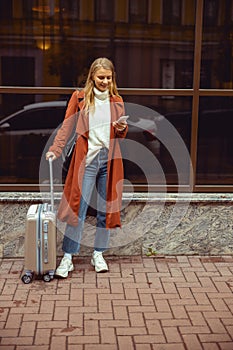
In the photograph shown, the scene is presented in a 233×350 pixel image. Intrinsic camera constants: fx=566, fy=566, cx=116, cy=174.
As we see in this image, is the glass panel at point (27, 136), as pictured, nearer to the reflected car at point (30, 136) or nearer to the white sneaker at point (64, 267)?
the reflected car at point (30, 136)

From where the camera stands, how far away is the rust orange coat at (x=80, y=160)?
504 centimetres

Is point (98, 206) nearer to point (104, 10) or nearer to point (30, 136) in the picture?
point (30, 136)

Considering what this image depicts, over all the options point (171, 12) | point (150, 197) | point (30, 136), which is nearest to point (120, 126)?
point (150, 197)

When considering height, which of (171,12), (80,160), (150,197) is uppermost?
(171,12)

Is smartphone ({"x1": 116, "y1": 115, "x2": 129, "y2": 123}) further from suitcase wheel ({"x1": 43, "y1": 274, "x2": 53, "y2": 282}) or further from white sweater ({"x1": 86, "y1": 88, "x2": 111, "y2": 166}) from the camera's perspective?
suitcase wheel ({"x1": 43, "y1": 274, "x2": 53, "y2": 282})

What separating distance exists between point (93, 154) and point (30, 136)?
2.71 ft

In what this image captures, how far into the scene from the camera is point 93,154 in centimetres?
507

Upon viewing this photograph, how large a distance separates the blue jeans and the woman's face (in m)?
0.56

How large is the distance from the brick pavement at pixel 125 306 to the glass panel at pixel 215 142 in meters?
0.83

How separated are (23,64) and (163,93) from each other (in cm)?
138

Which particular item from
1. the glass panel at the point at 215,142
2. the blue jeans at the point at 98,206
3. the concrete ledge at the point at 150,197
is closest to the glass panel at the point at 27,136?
the concrete ledge at the point at 150,197

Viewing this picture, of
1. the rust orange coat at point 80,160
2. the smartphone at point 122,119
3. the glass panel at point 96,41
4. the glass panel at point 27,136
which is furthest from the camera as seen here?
the glass panel at point 27,136

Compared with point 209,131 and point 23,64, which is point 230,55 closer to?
point 209,131

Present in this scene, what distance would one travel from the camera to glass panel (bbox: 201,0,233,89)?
5.46 meters
